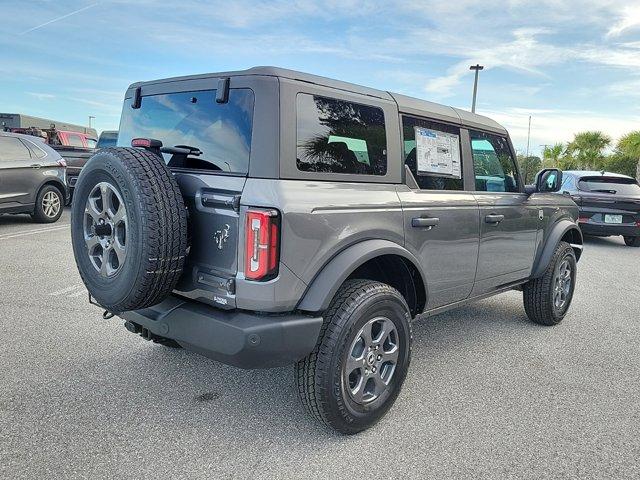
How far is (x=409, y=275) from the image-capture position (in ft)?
10.5

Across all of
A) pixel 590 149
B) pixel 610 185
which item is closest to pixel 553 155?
pixel 590 149

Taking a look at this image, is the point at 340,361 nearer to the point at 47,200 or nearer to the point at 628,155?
the point at 47,200

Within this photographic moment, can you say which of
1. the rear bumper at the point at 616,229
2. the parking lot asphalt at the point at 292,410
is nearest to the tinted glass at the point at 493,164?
the parking lot asphalt at the point at 292,410

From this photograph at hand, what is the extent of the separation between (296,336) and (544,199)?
3.06 m

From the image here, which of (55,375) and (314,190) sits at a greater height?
(314,190)

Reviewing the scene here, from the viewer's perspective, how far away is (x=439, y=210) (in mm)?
3279

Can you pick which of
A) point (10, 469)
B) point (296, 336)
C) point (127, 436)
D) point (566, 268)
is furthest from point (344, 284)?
point (566, 268)

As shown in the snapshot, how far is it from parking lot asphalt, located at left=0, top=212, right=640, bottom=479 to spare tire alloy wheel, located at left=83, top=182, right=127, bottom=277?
88cm

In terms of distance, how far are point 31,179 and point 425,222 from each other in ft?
27.2

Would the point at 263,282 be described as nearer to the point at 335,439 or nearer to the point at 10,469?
the point at 335,439

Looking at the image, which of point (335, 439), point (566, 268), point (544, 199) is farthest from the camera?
point (566, 268)

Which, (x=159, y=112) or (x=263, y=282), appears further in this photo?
(x=159, y=112)

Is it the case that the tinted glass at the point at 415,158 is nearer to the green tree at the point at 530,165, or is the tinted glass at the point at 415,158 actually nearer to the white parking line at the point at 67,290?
the white parking line at the point at 67,290

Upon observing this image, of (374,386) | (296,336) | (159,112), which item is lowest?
(374,386)
